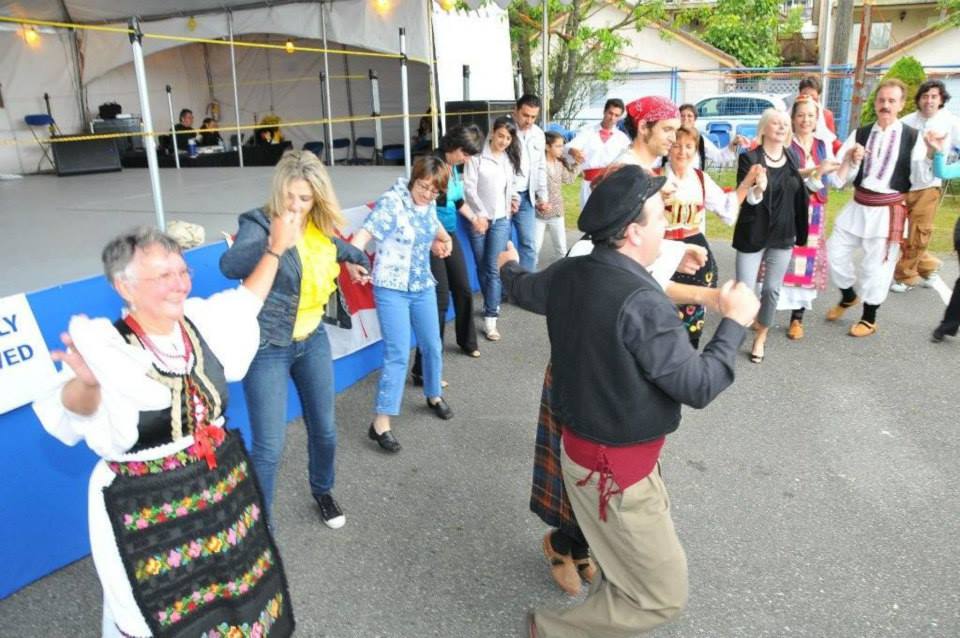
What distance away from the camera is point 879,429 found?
4.28 metres

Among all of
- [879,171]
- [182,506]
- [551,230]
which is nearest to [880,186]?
[879,171]

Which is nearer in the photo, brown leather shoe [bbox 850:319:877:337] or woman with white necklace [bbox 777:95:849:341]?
woman with white necklace [bbox 777:95:849:341]

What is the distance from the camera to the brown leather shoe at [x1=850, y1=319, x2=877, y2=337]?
5805 mm

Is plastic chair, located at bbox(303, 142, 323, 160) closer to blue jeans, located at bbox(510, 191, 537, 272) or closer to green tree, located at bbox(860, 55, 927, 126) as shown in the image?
blue jeans, located at bbox(510, 191, 537, 272)

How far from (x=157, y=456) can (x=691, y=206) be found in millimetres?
2938

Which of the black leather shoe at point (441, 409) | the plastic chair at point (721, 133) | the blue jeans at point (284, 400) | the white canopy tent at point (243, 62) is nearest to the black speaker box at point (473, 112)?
the white canopy tent at point (243, 62)

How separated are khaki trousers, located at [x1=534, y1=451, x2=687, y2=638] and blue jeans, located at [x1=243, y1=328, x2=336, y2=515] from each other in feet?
4.22

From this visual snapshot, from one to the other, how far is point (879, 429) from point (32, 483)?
4378 mm

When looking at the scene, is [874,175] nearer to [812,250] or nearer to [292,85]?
[812,250]

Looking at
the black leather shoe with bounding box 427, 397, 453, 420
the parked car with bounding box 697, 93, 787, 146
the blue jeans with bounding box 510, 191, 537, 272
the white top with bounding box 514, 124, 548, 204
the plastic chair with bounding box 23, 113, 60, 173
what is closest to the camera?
the black leather shoe with bounding box 427, 397, 453, 420

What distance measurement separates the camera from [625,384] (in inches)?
79.0

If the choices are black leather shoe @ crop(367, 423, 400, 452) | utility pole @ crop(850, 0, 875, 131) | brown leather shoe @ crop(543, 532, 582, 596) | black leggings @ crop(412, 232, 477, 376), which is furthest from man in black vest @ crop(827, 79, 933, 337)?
utility pole @ crop(850, 0, 875, 131)

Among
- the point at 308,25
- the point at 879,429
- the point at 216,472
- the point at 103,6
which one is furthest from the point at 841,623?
the point at 103,6

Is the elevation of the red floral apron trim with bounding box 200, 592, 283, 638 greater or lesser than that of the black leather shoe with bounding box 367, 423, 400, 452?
greater
